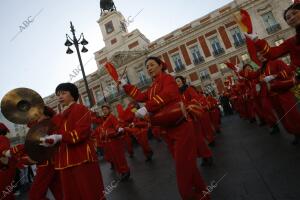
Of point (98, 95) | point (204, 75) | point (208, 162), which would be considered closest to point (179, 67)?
point (204, 75)

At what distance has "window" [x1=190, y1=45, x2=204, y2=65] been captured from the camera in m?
33.7

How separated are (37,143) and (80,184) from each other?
0.70m

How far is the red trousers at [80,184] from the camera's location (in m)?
3.21

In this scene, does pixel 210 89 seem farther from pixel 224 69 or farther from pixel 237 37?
pixel 237 37

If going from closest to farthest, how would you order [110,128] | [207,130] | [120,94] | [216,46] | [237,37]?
Result: [110,128], [207,130], [237,37], [216,46], [120,94]

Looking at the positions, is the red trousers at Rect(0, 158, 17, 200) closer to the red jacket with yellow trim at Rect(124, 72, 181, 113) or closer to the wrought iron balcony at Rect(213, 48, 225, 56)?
the red jacket with yellow trim at Rect(124, 72, 181, 113)

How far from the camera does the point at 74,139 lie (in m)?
3.15

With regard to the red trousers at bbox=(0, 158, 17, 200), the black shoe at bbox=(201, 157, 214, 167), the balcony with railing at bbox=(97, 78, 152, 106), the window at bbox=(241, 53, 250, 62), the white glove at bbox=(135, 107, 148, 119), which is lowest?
the black shoe at bbox=(201, 157, 214, 167)

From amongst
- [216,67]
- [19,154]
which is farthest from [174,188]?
[216,67]

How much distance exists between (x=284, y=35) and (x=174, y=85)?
30.4 meters

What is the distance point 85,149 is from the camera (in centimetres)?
342

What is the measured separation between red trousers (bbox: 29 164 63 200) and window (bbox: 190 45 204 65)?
31.1m

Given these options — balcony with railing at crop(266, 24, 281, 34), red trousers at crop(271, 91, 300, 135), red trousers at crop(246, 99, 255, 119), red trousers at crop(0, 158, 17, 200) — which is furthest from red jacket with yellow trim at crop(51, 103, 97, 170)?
balcony with railing at crop(266, 24, 281, 34)

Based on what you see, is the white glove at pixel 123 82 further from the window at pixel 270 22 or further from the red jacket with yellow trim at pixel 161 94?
the window at pixel 270 22
